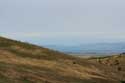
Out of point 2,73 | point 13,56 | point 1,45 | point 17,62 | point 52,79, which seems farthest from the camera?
point 1,45

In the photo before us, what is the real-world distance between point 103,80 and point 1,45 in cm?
1149

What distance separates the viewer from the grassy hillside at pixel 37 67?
2992 centimetres

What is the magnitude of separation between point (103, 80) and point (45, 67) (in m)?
6.25

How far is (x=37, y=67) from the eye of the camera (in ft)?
118

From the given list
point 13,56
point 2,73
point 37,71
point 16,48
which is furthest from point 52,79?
point 16,48

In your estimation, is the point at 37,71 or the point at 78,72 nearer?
the point at 37,71

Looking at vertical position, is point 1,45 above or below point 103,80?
above

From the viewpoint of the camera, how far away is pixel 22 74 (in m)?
30.3

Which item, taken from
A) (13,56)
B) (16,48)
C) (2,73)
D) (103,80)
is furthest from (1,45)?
(2,73)

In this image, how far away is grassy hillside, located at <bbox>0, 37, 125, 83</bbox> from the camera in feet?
98.2

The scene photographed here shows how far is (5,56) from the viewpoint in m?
36.8

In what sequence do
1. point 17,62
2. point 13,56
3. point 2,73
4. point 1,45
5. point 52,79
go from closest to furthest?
1. point 2,73
2. point 52,79
3. point 17,62
4. point 13,56
5. point 1,45

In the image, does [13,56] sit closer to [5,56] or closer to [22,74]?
[5,56]

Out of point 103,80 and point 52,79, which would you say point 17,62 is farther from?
point 103,80
